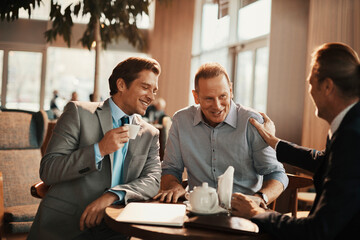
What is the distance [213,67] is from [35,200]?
1755 millimetres

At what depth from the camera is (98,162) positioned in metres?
1.64

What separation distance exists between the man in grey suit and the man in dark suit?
57cm

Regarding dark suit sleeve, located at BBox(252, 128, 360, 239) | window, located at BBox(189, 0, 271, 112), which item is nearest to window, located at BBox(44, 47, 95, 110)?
window, located at BBox(189, 0, 271, 112)

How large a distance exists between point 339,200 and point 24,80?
1096 cm

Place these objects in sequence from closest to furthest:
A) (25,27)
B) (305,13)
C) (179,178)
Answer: (179,178), (305,13), (25,27)

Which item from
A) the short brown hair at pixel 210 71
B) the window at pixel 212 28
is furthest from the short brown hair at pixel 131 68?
the window at pixel 212 28

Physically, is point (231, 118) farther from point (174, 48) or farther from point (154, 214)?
point (174, 48)

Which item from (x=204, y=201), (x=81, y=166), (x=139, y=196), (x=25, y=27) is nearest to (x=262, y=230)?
(x=204, y=201)

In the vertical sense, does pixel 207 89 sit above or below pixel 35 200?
above

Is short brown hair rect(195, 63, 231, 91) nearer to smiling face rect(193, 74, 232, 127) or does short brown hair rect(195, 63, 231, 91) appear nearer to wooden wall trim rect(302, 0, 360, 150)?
smiling face rect(193, 74, 232, 127)

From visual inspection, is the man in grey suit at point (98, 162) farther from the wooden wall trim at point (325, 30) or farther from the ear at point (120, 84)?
the wooden wall trim at point (325, 30)

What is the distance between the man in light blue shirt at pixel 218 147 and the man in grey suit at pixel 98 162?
194mm

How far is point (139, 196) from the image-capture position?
1.61 m

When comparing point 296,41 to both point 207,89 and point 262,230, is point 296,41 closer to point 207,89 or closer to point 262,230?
point 207,89
